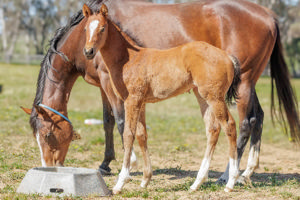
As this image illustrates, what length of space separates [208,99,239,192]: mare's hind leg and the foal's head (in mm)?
1346

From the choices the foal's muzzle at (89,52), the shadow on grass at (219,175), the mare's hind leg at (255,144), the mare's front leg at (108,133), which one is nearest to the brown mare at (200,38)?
the mare's hind leg at (255,144)

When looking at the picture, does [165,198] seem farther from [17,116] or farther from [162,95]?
[17,116]

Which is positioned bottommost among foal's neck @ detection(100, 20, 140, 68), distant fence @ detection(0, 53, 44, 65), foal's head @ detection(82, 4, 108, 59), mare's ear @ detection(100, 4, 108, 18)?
distant fence @ detection(0, 53, 44, 65)

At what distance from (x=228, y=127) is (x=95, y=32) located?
1768mm

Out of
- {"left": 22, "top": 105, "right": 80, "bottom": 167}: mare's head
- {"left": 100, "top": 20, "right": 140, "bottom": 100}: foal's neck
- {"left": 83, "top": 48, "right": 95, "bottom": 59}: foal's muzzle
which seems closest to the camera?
{"left": 83, "top": 48, "right": 95, "bottom": 59}: foal's muzzle

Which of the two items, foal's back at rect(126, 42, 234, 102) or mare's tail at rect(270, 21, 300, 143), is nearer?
foal's back at rect(126, 42, 234, 102)

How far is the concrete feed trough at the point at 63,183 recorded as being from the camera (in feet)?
13.4

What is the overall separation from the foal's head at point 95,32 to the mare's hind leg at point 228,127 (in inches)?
53.0

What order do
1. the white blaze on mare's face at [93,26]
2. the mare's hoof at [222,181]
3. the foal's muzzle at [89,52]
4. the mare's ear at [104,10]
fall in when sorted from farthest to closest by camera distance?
the mare's hoof at [222,181]
the mare's ear at [104,10]
the white blaze on mare's face at [93,26]
the foal's muzzle at [89,52]

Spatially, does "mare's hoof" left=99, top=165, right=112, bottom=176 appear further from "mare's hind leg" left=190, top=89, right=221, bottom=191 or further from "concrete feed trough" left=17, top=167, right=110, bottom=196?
"mare's hind leg" left=190, top=89, right=221, bottom=191

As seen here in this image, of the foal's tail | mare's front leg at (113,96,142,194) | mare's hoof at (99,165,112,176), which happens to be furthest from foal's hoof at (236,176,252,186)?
mare's hoof at (99,165,112,176)

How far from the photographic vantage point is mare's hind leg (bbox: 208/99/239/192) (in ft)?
14.0

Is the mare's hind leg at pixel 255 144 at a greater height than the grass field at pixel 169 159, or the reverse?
the mare's hind leg at pixel 255 144

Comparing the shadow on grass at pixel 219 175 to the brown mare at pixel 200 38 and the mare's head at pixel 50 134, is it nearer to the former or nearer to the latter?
the brown mare at pixel 200 38
